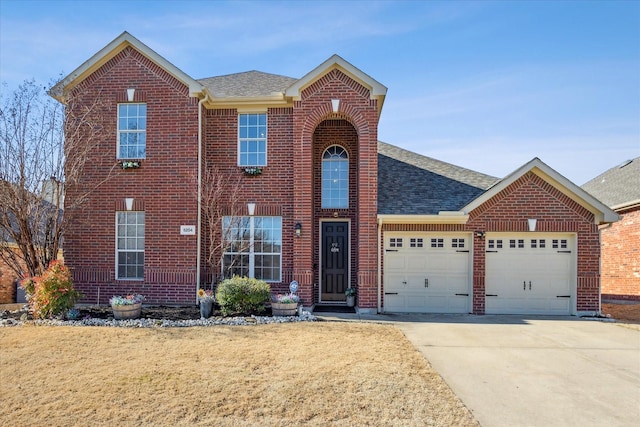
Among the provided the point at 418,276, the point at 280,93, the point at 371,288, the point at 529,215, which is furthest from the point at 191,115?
the point at 529,215

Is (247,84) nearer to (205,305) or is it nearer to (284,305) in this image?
(205,305)

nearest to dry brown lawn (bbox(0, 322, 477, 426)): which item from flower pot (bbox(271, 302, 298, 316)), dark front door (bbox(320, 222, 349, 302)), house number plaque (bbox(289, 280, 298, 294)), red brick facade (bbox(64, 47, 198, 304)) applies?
flower pot (bbox(271, 302, 298, 316))

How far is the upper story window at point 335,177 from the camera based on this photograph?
42.1ft

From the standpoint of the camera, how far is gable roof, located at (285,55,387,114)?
1134 centimetres

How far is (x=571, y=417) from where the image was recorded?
4859mm

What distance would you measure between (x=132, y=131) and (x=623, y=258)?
1799cm

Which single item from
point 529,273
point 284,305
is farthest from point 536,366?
point 284,305

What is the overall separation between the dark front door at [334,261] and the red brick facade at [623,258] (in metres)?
9.55

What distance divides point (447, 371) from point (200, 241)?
7.92m

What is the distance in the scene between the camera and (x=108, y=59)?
11930mm

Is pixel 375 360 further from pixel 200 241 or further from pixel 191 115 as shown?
pixel 191 115

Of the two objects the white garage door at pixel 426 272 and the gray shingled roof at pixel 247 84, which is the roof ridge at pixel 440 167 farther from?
the gray shingled roof at pixel 247 84

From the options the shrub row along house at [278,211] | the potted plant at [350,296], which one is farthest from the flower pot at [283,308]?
the potted plant at [350,296]

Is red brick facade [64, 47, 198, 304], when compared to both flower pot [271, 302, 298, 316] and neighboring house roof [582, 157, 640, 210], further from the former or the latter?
neighboring house roof [582, 157, 640, 210]
